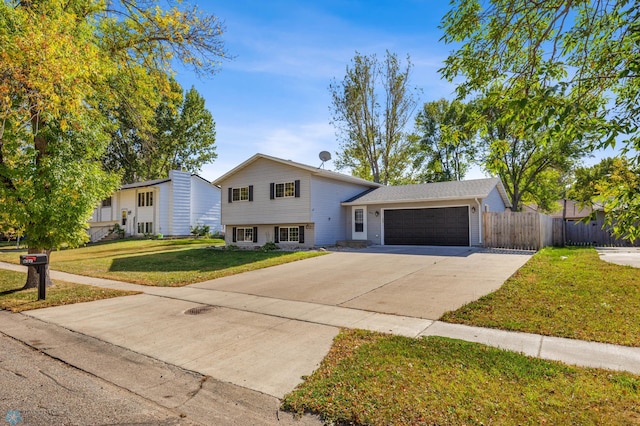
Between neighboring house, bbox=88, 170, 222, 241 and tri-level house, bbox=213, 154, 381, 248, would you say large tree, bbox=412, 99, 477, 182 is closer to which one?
tri-level house, bbox=213, 154, 381, 248

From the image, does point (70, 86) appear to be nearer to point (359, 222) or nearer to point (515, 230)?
point (359, 222)

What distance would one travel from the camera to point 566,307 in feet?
21.3

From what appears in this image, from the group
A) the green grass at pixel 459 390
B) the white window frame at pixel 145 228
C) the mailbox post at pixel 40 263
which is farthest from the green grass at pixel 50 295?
the white window frame at pixel 145 228

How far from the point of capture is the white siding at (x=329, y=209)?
1995cm

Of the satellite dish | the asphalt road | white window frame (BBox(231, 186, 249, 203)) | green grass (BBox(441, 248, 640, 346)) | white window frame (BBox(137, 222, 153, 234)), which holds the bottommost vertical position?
the asphalt road

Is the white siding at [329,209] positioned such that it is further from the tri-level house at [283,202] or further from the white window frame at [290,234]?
the white window frame at [290,234]

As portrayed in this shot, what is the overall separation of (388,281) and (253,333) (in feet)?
16.3

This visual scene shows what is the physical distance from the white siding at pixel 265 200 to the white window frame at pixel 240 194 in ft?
0.62

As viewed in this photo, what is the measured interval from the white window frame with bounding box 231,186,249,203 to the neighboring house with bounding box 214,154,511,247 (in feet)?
0.21

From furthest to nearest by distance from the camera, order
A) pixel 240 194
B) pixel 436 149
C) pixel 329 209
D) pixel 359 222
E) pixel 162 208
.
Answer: pixel 436 149 → pixel 162 208 → pixel 240 194 → pixel 359 222 → pixel 329 209

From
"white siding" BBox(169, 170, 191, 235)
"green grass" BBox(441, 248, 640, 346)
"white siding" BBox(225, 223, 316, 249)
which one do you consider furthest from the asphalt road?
"white siding" BBox(169, 170, 191, 235)

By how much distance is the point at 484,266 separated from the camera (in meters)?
11.5

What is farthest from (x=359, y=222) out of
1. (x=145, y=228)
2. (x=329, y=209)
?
(x=145, y=228)

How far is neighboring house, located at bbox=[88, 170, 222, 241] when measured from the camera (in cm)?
2867
